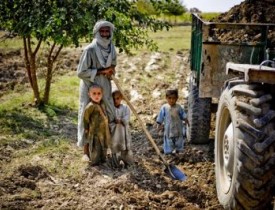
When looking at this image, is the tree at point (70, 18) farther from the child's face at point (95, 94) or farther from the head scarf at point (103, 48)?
the child's face at point (95, 94)

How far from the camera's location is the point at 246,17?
6.64 metres

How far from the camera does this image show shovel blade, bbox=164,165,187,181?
17.3 feet

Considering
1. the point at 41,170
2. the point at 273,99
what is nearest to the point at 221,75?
the point at 273,99

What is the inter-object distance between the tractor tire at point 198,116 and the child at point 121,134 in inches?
42.7

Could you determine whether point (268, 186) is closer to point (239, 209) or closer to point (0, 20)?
point (239, 209)

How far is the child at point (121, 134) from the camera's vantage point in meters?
5.54

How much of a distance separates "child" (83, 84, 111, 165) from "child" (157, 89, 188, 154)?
937 millimetres

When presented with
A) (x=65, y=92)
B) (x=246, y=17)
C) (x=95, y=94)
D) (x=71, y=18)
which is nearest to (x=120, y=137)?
(x=95, y=94)

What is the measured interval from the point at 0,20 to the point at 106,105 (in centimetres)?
374

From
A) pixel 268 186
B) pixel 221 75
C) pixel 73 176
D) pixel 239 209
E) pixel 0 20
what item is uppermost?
pixel 0 20

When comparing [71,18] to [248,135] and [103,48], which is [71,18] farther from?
[248,135]

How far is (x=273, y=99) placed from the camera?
353 cm

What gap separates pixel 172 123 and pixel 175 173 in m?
1.01

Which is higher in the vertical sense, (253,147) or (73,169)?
(253,147)
